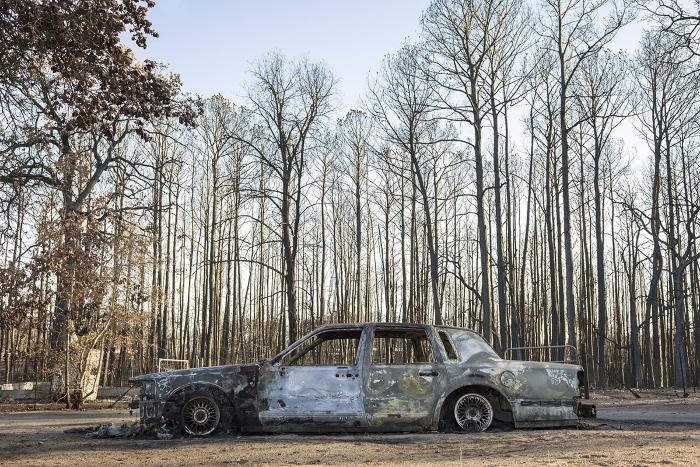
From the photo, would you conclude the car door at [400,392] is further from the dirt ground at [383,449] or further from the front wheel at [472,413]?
the front wheel at [472,413]

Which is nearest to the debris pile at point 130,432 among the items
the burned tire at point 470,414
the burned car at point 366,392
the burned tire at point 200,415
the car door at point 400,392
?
the burned car at point 366,392

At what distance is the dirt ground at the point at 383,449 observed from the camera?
22.3 feet

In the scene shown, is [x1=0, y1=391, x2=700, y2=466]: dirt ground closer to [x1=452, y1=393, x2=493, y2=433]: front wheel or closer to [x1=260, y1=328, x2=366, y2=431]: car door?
[x1=260, y1=328, x2=366, y2=431]: car door

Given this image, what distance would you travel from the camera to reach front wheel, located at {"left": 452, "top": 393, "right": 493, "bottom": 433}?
9.40 metres

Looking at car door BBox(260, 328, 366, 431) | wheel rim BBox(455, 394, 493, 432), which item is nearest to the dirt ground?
car door BBox(260, 328, 366, 431)

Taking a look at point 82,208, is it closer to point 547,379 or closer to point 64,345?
point 64,345

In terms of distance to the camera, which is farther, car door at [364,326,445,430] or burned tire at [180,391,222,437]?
car door at [364,326,445,430]

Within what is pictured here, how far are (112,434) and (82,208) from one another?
57.8ft

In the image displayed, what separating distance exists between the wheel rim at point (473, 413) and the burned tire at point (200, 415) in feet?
10.9

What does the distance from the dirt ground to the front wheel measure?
1.41 ft

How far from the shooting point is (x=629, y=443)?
26.4 ft

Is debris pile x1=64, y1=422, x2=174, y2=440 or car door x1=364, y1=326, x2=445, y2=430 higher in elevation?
car door x1=364, y1=326, x2=445, y2=430

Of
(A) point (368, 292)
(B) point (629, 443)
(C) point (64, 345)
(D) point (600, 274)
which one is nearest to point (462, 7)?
(D) point (600, 274)

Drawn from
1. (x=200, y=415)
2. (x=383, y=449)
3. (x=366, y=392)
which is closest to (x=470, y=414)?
(x=366, y=392)
